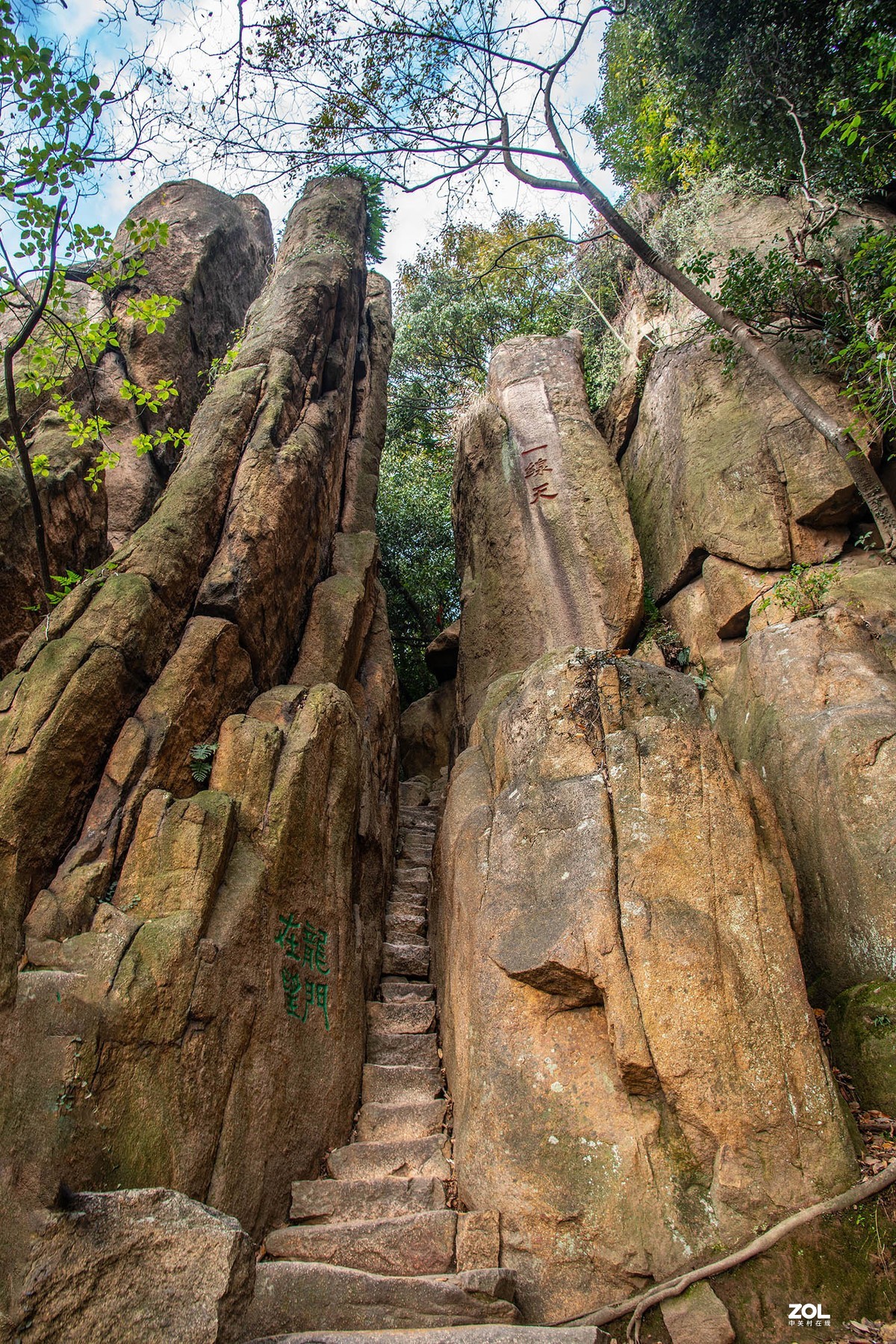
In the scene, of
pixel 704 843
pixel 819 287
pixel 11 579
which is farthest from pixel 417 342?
pixel 704 843

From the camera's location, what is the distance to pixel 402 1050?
777 cm

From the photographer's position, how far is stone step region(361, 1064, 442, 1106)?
23.6 feet

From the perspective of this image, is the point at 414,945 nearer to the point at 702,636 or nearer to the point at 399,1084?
the point at 399,1084

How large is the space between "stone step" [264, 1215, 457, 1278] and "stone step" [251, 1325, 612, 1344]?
99 centimetres

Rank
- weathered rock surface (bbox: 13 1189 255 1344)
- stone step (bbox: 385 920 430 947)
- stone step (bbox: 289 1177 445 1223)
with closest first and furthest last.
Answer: weathered rock surface (bbox: 13 1189 255 1344)
stone step (bbox: 289 1177 445 1223)
stone step (bbox: 385 920 430 947)

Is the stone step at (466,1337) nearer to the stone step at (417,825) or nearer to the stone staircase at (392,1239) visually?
the stone staircase at (392,1239)

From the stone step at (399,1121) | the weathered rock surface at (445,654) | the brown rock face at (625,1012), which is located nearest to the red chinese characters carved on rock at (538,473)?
the weathered rock surface at (445,654)

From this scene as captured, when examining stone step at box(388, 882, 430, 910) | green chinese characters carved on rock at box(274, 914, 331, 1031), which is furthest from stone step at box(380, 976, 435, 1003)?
green chinese characters carved on rock at box(274, 914, 331, 1031)

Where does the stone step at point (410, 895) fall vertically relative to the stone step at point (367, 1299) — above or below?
A: above

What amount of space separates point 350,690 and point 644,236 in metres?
10.7

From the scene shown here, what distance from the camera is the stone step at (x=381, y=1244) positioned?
5355 millimetres

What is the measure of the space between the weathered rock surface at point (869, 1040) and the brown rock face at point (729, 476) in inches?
233

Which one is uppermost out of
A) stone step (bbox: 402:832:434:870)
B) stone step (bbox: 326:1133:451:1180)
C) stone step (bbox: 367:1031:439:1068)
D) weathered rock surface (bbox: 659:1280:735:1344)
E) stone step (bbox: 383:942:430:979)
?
stone step (bbox: 402:832:434:870)

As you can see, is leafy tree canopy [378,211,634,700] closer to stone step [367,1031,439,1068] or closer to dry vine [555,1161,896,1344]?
stone step [367,1031,439,1068]
